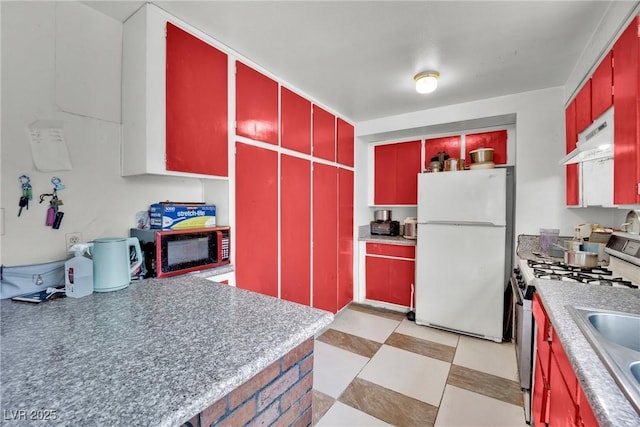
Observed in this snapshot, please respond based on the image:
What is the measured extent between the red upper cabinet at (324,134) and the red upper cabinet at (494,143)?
5.17ft

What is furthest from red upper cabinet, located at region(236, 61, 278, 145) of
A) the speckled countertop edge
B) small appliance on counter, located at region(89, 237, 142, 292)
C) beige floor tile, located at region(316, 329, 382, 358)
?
beige floor tile, located at region(316, 329, 382, 358)

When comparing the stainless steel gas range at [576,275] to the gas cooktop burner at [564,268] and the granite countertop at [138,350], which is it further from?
the granite countertop at [138,350]

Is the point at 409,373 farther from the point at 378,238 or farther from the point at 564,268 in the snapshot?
the point at 378,238

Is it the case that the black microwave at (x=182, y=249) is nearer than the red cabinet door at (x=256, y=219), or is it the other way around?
the black microwave at (x=182, y=249)

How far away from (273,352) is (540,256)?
2.55 meters

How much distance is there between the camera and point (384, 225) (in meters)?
3.62

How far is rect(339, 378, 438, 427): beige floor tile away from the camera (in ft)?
5.43

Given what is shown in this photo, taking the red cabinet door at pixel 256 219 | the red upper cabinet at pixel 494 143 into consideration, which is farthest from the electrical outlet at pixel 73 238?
the red upper cabinet at pixel 494 143

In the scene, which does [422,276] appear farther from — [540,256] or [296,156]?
[296,156]

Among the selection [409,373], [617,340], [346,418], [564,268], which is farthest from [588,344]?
[409,373]

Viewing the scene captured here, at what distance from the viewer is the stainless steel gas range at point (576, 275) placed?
1.50 meters

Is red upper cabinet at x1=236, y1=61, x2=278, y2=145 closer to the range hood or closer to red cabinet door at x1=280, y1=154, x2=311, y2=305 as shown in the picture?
red cabinet door at x1=280, y1=154, x2=311, y2=305

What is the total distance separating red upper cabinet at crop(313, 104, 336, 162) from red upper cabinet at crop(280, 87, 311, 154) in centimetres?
12

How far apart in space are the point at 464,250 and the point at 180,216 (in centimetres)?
252
